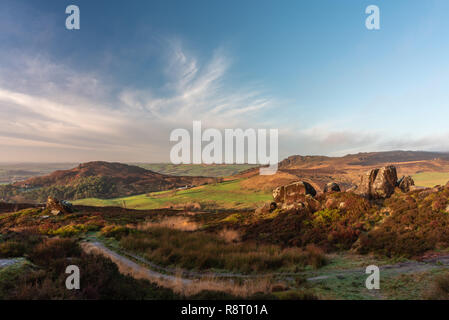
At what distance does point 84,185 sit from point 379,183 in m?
134

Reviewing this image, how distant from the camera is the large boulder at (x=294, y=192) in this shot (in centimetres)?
2452

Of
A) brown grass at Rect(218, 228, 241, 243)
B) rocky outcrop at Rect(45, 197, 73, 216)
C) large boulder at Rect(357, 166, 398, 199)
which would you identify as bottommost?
rocky outcrop at Rect(45, 197, 73, 216)

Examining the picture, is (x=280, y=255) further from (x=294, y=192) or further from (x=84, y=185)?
(x=84, y=185)

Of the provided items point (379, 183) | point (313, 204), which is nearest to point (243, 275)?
point (313, 204)

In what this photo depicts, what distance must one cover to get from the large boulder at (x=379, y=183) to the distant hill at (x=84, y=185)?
295ft

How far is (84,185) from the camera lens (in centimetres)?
11175

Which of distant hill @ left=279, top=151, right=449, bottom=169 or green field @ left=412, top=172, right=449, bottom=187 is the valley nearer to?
green field @ left=412, top=172, right=449, bottom=187

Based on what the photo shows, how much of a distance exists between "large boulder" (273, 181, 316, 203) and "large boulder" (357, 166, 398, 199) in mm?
6022

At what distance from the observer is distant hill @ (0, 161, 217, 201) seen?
103 meters

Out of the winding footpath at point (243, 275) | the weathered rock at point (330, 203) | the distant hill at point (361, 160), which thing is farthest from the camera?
the distant hill at point (361, 160)

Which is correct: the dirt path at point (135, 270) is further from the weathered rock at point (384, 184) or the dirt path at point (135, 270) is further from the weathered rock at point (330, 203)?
the weathered rock at point (384, 184)

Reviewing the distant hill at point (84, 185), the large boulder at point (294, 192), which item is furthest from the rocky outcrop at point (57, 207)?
the distant hill at point (84, 185)

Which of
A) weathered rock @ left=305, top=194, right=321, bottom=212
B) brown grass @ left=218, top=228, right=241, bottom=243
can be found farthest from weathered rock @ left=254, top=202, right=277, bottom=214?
brown grass @ left=218, top=228, right=241, bottom=243
